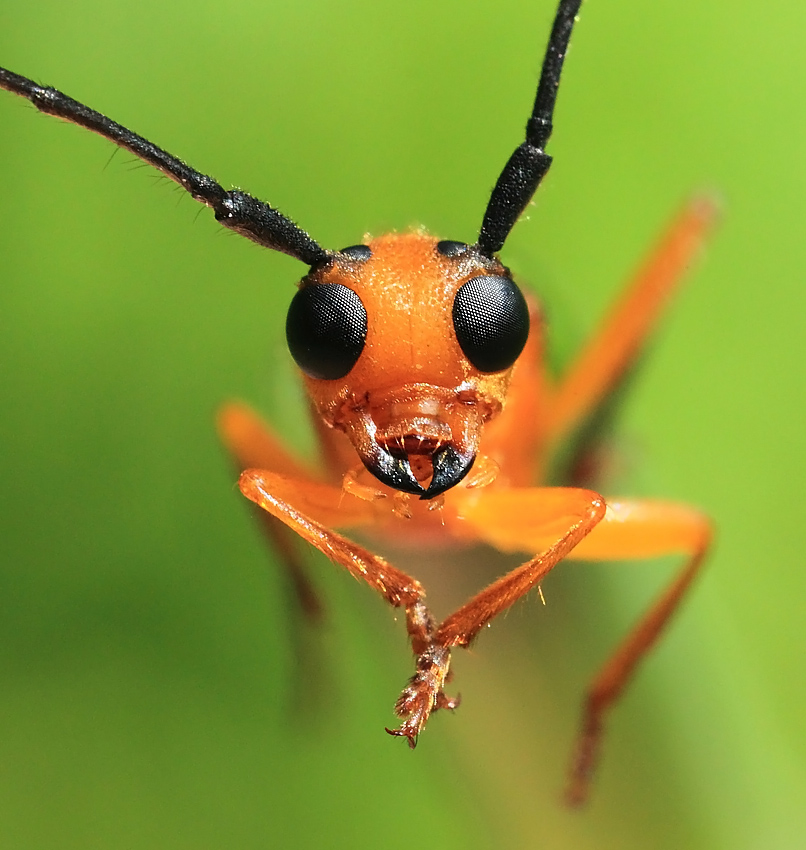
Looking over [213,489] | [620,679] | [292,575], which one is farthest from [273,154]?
[620,679]

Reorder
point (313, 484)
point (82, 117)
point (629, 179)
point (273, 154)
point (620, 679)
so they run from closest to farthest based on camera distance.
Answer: point (82, 117) → point (313, 484) → point (620, 679) → point (273, 154) → point (629, 179)

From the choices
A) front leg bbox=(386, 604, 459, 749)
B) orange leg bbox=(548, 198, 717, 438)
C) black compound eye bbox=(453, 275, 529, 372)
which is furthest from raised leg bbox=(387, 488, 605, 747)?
orange leg bbox=(548, 198, 717, 438)

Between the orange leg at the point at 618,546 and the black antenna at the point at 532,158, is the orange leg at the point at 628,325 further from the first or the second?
the black antenna at the point at 532,158

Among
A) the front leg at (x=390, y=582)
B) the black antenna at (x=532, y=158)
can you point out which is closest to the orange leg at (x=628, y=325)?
the black antenna at (x=532, y=158)

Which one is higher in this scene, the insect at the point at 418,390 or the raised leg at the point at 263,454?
the insect at the point at 418,390

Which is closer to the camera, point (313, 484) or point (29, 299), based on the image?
point (313, 484)

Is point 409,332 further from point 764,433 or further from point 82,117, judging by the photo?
point 764,433

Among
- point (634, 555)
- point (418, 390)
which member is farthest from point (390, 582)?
point (634, 555)
